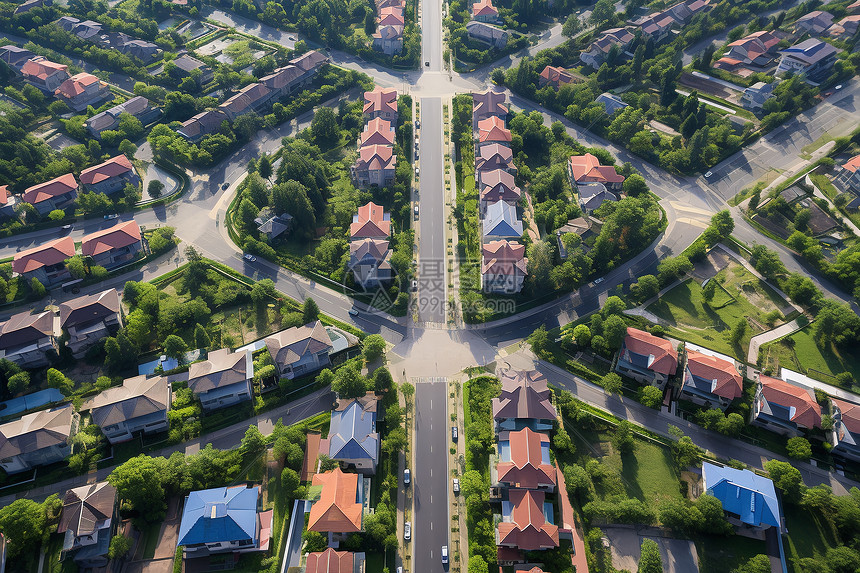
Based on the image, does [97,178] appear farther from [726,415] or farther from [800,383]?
[800,383]

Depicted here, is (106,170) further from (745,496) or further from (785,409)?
(785,409)

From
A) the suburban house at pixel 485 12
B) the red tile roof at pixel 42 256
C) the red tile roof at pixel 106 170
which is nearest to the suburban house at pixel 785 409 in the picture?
the red tile roof at pixel 42 256

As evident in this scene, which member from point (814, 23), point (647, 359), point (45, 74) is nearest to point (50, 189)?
point (45, 74)

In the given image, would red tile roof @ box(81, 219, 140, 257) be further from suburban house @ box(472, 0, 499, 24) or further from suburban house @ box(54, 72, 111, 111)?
suburban house @ box(472, 0, 499, 24)

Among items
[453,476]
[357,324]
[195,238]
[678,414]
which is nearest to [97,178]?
[195,238]

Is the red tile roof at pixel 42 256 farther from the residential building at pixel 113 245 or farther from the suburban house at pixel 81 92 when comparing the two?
the suburban house at pixel 81 92

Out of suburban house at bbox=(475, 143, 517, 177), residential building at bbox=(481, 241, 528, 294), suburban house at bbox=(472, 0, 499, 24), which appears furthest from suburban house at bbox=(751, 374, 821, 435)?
suburban house at bbox=(472, 0, 499, 24)
